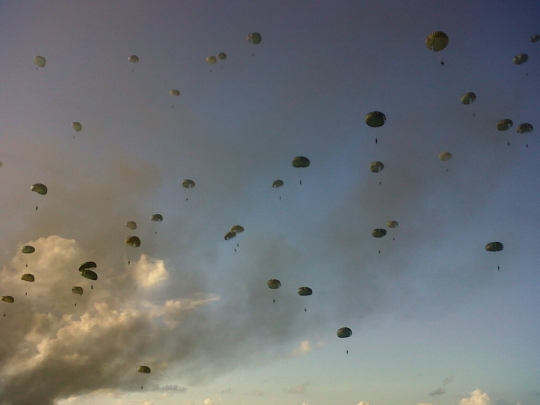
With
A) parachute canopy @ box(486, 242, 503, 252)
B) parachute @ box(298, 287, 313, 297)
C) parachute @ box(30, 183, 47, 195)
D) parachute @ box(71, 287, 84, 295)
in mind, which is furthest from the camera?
parachute @ box(71, 287, 84, 295)

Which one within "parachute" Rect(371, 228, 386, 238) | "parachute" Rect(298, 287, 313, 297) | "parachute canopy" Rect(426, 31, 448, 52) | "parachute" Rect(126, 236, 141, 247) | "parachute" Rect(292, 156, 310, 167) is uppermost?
"parachute canopy" Rect(426, 31, 448, 52)

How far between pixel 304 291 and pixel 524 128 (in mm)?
37308

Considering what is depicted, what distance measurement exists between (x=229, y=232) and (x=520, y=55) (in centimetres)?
4541

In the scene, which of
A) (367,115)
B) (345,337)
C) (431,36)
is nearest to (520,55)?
(431,36)

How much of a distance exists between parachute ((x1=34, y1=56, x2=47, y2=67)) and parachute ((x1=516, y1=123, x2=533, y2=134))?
6265cm

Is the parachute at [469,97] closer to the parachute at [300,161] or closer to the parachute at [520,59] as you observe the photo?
the parachute at [520,59]

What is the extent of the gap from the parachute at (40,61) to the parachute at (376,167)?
A: 4622 cm

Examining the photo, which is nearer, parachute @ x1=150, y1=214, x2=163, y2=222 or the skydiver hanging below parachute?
the skydiver hanging below parachute

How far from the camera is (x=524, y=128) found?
1989 inches

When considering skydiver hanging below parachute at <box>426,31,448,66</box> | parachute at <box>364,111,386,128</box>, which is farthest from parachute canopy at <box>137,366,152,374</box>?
skydiver hanging below parachute at <box>426,31,448,66</box>

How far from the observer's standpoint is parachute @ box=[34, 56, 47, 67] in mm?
51500

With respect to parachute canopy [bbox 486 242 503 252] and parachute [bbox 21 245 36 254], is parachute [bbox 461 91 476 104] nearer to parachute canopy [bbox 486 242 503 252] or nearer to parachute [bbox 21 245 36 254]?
parachute canopy [bbox 486 242 503 252]

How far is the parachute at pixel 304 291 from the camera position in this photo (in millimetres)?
60312

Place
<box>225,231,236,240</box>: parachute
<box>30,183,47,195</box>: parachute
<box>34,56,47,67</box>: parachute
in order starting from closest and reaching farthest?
<box>34,56,47,67</box>: parachute
<box>30,183,47,195</box>: parachute
<box>225,231,236,240</box>: parachute
